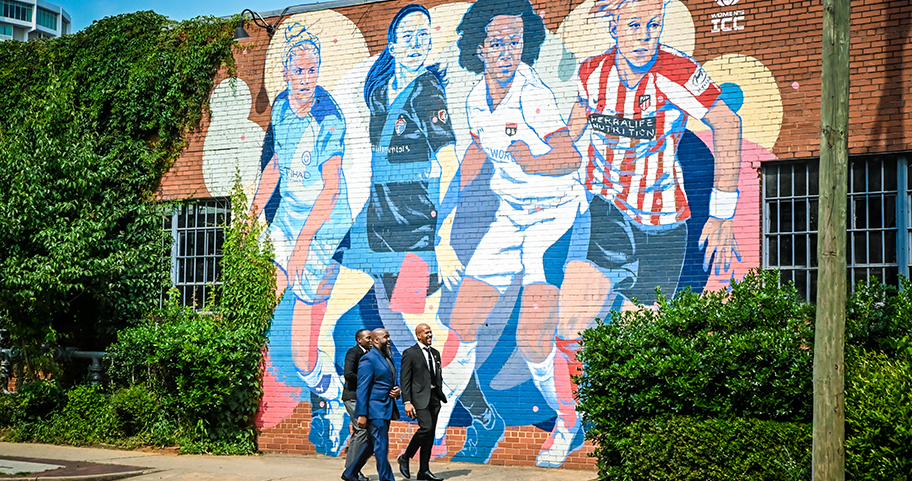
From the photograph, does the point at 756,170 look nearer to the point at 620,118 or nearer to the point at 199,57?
the point at 620,118

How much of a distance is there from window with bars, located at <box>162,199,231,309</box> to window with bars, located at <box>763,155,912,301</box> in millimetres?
8291

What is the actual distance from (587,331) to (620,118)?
3.40m

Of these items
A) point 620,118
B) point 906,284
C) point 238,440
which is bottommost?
point 238,440

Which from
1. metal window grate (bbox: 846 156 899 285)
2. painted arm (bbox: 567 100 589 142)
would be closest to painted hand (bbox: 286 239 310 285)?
painted arm (bbox: 567 100 589 142)

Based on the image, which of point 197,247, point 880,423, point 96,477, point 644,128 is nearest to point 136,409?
point 197,247

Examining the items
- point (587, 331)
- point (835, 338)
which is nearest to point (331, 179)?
point (587, 331)

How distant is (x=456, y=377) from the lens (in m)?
12.3

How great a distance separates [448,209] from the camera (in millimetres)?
12672

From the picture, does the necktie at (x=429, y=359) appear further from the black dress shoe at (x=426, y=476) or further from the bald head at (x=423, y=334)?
the black dress shoe at (x=426, y=476)

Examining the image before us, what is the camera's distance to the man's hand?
36.9 ft

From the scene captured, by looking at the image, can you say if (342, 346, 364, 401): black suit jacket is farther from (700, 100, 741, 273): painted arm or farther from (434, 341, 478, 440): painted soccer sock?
(700, 100, 741, 273): painted arm

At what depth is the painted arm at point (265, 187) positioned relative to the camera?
13.8 m

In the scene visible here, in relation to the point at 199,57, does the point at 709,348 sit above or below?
below

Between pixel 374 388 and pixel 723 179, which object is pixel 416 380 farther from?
pixel 723 179
